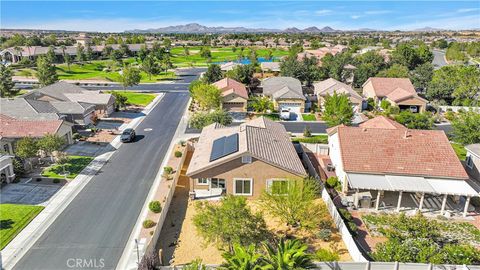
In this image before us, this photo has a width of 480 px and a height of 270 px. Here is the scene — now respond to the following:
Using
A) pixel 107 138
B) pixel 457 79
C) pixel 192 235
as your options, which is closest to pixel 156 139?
pixel 107 138

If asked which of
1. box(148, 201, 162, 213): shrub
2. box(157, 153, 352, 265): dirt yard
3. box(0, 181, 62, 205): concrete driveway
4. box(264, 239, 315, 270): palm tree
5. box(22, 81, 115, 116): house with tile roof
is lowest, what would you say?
box(157, 153, 352, 265): dirt yard

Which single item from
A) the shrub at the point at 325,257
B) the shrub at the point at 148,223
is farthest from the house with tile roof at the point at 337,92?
the shrub at the point at 148,223

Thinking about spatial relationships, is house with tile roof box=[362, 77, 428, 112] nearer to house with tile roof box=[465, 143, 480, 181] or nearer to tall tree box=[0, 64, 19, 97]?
house with tile roof box=[465, 143, 480, 181]

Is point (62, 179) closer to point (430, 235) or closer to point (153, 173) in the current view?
point (153, 173)

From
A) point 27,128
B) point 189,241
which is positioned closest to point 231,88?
point 27,128

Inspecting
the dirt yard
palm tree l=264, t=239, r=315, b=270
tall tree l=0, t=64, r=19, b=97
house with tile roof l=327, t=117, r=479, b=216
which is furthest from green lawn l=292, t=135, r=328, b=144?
tall tree l=0, t=64, r=19, b=97

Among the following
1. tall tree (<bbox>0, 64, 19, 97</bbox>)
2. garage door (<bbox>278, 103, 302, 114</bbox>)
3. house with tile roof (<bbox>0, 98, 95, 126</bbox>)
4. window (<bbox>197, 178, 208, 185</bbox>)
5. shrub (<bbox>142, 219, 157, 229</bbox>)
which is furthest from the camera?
tall tree (<bbox>0, 64, 19, 97</bbox>)

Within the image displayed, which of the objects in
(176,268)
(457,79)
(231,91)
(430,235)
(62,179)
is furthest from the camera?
(457,79)
